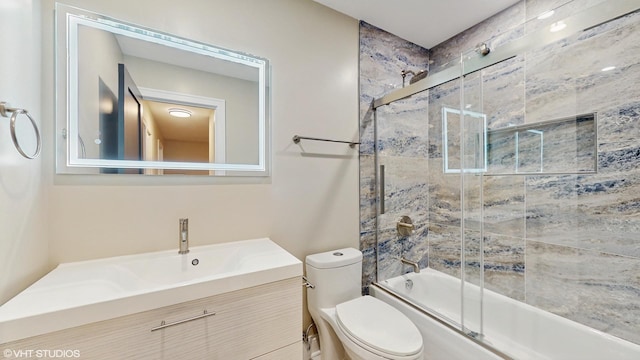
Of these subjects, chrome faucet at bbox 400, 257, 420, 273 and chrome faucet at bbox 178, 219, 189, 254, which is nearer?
chrome faucet at bbox 178, 219, 189, 254

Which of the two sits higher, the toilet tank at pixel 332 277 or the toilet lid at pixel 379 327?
the toilet tank at pixel 332 277

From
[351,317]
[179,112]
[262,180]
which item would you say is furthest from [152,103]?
[351,317]

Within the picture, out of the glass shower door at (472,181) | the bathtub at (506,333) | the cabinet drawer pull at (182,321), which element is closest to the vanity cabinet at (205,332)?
the cabinet drawer pull at (182,321)

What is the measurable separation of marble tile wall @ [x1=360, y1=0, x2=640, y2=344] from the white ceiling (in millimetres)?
88

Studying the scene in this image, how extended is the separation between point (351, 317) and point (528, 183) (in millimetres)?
1510

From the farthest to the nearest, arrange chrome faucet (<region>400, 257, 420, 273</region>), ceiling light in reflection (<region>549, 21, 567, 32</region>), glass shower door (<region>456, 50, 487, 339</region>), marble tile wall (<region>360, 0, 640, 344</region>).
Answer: chrome faucet (<region>400, 257, 420, 273</region>)
glass shower door (<region>456, 50, 487, 339</region>)
marble tile wall (<region>360, 0, 640, 344</region>)
ceiling light in reflection (<region>549, 21, 567, 32</region>)

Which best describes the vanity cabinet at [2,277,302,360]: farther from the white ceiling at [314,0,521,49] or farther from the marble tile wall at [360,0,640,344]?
the white ceiling at [314,0,521,49]

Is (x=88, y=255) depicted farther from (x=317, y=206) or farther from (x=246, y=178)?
(x=317, y=206)

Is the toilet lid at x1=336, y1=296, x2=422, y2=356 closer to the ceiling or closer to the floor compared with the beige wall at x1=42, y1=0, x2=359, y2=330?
closer to the floor

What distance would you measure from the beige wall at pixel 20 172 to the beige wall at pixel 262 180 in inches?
2.2

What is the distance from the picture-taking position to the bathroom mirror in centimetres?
105

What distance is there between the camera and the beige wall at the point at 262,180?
1058 mm

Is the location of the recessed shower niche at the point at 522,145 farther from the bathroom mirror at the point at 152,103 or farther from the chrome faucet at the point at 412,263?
the bathroom mirror at the point at 152,103

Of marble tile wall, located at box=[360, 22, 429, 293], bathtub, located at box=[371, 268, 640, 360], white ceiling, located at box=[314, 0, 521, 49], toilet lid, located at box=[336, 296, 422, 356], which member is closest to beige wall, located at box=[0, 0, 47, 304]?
toilet lid, located at box=[336, 296, 422, 356]
